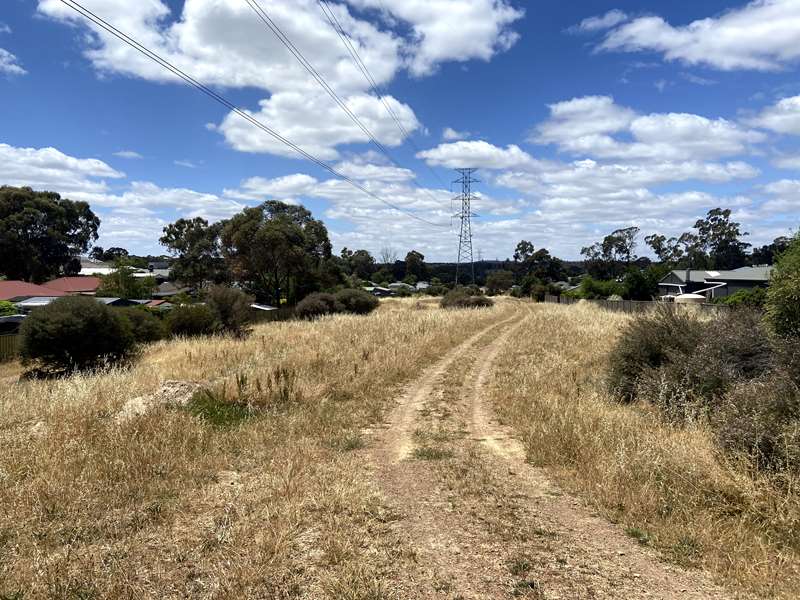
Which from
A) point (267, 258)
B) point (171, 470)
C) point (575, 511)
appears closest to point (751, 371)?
point (575, 511)

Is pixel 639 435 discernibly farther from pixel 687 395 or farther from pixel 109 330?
pixel 109 330

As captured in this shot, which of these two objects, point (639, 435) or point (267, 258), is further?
point (267, 258)

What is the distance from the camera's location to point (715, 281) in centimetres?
5994

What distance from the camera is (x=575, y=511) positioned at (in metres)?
4.71

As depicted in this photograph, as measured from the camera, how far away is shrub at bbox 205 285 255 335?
29234 mm

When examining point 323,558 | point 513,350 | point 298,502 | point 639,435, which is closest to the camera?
point 323,558

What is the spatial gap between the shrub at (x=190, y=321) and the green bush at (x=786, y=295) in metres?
25.8

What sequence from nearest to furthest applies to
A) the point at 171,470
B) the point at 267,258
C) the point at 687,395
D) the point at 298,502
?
the point at 298,502 → the point at 171,470 → the point at 687,395 → the point at 267,258

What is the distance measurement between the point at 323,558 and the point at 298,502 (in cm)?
97

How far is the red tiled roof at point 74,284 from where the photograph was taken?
203 ft

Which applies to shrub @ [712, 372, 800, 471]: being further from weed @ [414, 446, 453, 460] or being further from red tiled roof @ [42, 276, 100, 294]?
red tiled roof @ [42, 276, 100, 294]

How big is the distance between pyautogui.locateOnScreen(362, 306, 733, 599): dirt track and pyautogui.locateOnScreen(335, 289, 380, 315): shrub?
35.8m

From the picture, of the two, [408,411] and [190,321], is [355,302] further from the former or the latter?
[408,411]

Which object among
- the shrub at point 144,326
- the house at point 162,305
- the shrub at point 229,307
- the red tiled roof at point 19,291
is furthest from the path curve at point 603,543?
the red tiled roof at point 19,291
